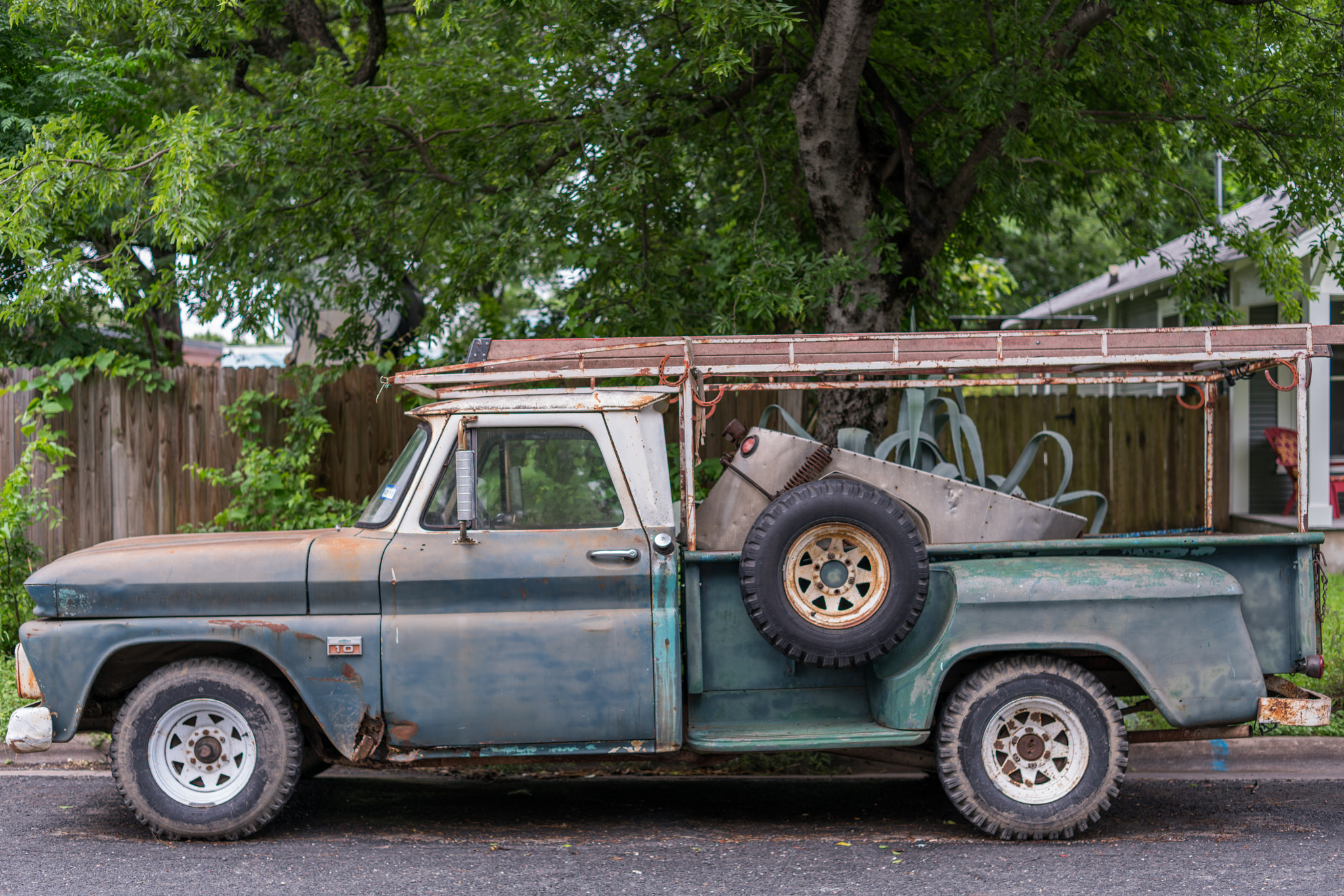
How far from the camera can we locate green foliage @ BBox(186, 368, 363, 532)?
28.8 feet

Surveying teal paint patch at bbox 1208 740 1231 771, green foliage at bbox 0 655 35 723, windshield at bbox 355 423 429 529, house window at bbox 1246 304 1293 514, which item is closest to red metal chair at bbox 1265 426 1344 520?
house window at bbox 1246 304 1293 514

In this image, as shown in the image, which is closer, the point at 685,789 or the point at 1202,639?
the point at 1202,639

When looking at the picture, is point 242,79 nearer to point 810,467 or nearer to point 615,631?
point 810,467

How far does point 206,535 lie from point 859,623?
3.21 m

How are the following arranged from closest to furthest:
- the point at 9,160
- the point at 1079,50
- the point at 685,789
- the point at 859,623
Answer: the point at 859,623 → the point at 685,789 → the point at 9,160 → the point at 1079,50

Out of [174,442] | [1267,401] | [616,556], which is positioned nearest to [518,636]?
[616,556]

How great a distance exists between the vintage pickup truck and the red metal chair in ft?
27.3

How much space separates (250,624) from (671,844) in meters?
2.17

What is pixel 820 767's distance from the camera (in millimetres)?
6574

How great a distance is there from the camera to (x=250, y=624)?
4965 mm

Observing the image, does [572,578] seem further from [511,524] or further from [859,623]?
[859,623]

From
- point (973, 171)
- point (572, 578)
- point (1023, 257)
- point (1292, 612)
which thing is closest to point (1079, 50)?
point (973, 171)

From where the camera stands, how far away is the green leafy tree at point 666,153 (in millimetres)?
7523

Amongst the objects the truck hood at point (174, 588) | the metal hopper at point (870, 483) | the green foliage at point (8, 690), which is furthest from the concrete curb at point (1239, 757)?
the green foliage at point (8, 690)
